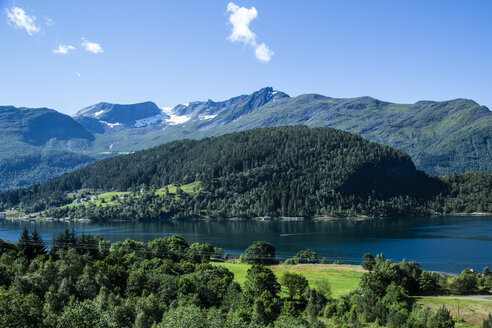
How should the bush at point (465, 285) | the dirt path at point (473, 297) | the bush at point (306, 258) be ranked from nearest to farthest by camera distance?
the dirt path at point (473, 297), the bush at point (465, 285), the bush at point (306, 258)

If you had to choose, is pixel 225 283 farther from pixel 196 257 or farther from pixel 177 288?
pixel 196 257

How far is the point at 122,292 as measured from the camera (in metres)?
62.1

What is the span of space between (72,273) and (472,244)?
10472cm

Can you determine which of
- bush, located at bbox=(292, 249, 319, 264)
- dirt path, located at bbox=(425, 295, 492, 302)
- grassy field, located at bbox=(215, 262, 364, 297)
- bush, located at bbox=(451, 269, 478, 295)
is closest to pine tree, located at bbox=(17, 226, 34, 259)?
grassy field, located at bbox=(215, 262, 364, 297)

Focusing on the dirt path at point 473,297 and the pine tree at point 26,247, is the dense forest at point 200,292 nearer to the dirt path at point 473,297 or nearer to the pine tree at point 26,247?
the pine tree at point 26,247

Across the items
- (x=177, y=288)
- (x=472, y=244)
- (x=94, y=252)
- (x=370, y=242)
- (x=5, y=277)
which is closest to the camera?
(x=5, y=277)

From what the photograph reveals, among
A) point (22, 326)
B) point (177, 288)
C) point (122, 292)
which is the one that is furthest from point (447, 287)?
point (22, 326)

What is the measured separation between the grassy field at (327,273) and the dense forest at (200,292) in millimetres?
4409

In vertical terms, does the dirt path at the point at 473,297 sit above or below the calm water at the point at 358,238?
below

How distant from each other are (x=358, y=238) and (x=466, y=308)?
8113cm

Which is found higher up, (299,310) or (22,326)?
(22,326)

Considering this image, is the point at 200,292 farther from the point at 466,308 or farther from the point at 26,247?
the point at 466,308

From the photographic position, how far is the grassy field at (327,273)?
69875 mm

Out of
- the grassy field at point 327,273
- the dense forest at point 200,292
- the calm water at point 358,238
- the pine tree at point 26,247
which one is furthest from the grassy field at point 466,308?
the pine tree at point 26,247
